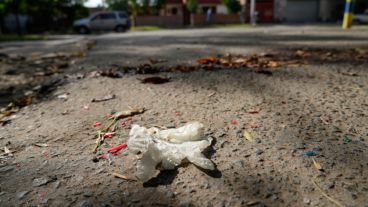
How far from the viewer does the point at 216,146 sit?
1.40 meters

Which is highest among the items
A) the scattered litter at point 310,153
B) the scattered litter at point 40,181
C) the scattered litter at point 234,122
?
the scattered litter at point 234,122

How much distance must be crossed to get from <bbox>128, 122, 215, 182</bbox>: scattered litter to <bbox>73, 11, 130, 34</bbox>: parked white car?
61.7 feet

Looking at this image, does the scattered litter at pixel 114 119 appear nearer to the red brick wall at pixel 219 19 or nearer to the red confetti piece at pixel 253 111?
the red confetti piece at pixel 253 111

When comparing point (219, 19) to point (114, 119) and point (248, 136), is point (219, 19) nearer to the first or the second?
point (114, 119)

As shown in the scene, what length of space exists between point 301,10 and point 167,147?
2936 centimetres

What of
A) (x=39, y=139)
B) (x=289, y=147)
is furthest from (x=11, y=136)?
(x=289, y=147)

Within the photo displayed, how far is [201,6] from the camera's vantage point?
31281 millimetres

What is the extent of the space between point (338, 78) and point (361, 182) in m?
1.76

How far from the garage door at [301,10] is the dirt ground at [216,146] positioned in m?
27.2

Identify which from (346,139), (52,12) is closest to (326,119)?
(346,139)

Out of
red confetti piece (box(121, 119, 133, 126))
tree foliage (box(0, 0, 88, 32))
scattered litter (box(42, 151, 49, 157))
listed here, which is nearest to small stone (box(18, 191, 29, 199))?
scattered litter (box(42, 151, 49, 157))

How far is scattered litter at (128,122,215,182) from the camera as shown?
47.6 inches

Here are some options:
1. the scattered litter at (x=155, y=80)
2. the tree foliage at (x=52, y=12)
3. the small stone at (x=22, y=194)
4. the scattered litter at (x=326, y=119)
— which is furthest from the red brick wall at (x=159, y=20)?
the small stone at (x=22, y=194)

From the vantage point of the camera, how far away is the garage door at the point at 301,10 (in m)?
27.2
